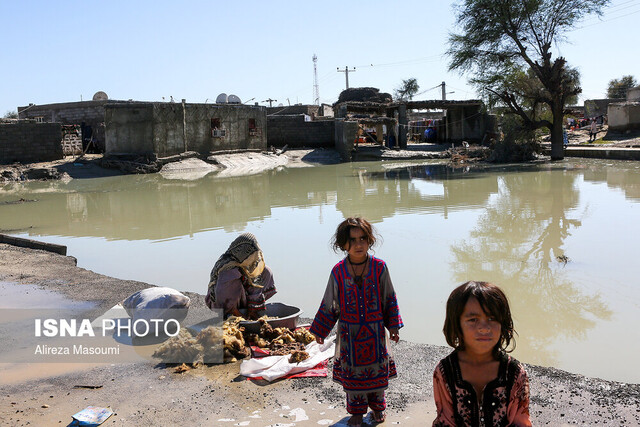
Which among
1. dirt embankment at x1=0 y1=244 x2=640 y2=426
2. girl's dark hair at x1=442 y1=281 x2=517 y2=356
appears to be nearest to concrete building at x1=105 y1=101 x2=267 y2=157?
dirt embankment at x1=0 y1=244 x2=640 y2=426

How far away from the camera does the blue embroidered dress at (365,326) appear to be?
3.18 m

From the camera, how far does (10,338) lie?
4.79m

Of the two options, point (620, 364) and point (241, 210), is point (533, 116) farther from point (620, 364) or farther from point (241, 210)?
point (620, 364)

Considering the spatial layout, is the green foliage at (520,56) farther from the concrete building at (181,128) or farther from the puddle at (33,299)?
the puddle at (33,299)

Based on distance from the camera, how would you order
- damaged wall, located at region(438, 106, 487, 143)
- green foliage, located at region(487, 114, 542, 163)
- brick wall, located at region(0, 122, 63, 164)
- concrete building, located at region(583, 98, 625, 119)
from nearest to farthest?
brick wall, located at region(0, 122, 63, 164) < green foliage, located at region(487, 114, 542, 163) < damaged wall, located at region(438, 106, 487, 143) < concrete building, located at region(583, 98, 625, 119)

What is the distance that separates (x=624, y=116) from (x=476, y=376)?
30180 mm

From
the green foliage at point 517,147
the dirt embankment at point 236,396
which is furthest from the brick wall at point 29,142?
the dirt embankment at point 236,396

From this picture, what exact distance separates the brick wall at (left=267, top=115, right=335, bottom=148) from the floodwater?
10.5m

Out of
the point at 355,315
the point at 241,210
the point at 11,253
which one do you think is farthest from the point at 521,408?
the point at 241,210

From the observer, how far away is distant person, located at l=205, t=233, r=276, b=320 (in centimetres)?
469

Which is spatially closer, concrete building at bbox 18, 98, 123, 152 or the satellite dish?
concrete building at bbox 18, 98, 123, 152

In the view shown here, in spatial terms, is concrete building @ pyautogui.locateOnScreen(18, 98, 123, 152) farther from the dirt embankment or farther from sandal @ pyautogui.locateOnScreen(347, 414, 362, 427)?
sandal @ pyautogui.locateOnScreen(347, 414, 362, 427)

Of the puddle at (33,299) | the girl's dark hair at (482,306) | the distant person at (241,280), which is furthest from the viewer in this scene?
the puddle at (33,299)

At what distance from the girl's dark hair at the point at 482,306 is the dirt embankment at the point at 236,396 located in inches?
47.7
